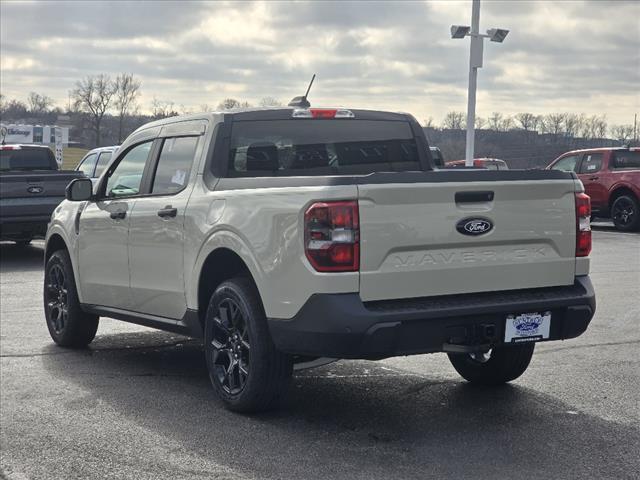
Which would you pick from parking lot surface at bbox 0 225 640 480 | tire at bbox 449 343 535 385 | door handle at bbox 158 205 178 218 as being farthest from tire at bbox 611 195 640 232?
door handle at bbox 158 205 178 218

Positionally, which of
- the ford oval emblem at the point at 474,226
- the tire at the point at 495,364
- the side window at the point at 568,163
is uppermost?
the side window at the point at 568,163

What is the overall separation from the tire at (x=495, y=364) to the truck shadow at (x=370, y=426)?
0.32 ft

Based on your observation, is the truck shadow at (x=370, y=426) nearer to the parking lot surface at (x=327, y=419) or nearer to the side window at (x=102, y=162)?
the parking lot surface at (x=327, y=419)

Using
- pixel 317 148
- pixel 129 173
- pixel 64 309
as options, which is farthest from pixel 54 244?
pixel 317 148

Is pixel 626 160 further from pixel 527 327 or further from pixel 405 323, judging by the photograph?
pixel 405 323

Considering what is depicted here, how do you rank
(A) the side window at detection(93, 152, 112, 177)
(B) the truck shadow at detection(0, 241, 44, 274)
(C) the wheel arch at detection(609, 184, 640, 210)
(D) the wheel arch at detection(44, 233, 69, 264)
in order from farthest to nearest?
(C) the wheel arch at detection(609, 184, 640, 210) < (A) the side window at detection(93, 152, 112, 177) < (B) the truck shadow at detection(0, 241, 44, 274) < (D) the wheel arch at detection(44, 233, 69, 264)

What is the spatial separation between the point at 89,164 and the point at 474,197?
16.8 meters

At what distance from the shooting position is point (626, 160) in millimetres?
22641

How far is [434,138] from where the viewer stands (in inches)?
1107

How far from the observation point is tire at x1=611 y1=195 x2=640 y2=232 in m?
22.0

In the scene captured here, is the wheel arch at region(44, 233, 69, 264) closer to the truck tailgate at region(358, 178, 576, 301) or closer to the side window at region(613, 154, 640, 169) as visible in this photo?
the truck tailgate at region(358, 178, 576, 301)

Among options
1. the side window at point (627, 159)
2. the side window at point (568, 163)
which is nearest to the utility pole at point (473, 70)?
the side window at point (568, 163)

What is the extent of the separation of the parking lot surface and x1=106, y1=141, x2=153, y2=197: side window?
1326 millimetres

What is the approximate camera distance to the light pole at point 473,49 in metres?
27.3
